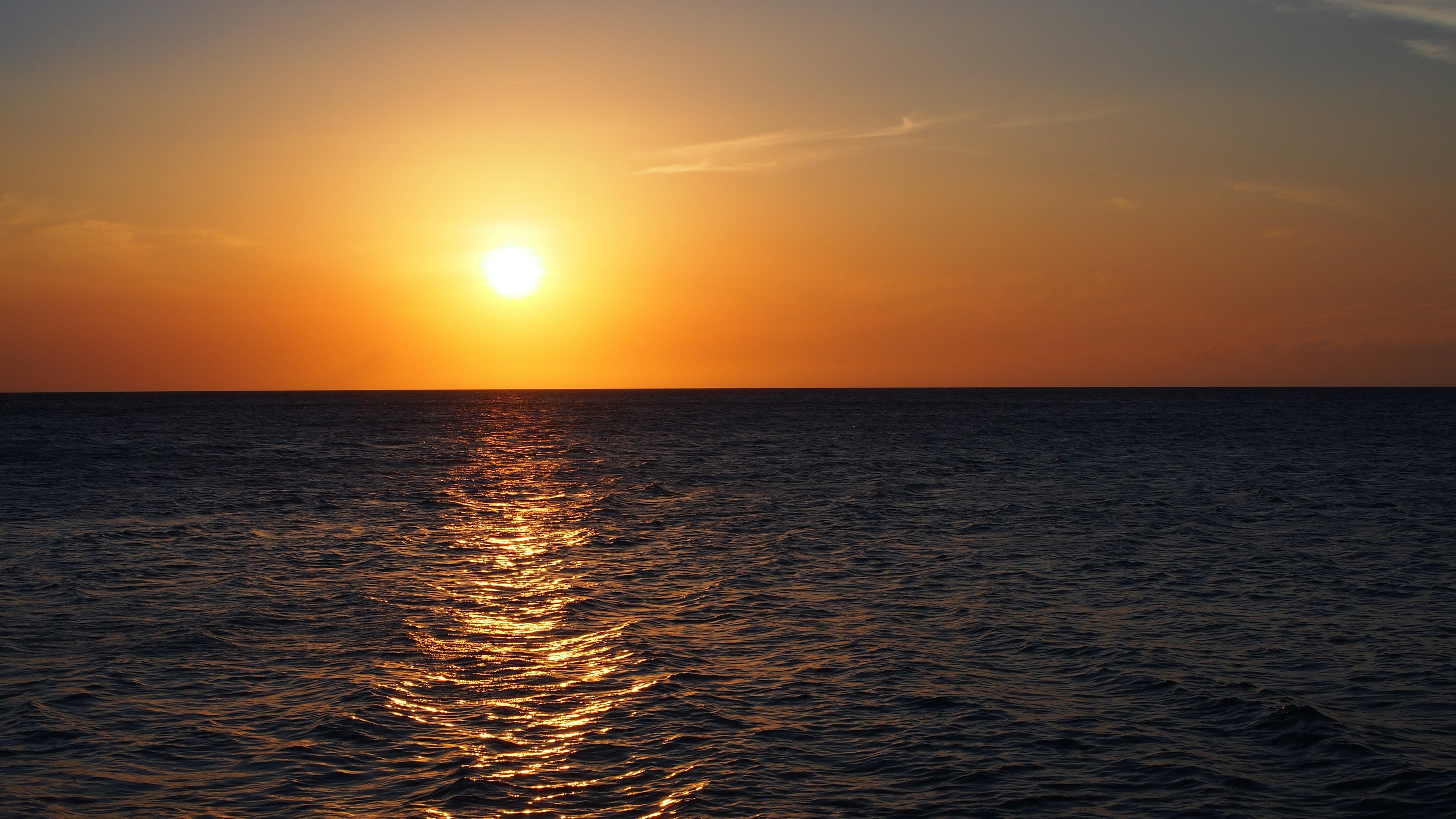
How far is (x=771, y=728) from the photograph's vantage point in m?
13.5

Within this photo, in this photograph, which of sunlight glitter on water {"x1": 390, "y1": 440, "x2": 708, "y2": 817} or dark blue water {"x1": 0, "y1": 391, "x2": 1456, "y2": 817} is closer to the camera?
sunlight glitter on water {"x1": 390, "y1": 440, "x2": 708, "y2": 817}

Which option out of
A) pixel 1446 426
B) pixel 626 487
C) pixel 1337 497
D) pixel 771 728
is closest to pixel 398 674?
pixel 771 728

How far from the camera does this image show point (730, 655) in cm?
1731

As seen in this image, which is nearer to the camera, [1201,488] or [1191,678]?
[1191,678]

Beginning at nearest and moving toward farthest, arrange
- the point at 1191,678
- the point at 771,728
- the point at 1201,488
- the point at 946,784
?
the point at 946,784 < the point at 771,728 < the point at 1191,678 < the point at 1201,488

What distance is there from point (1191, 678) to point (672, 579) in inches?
481

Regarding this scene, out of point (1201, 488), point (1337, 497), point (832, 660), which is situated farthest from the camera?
point (1201, 488)

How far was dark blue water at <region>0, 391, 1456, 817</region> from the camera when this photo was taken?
11.7m

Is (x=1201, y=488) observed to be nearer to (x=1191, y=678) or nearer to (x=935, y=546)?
(x=935, y=546)

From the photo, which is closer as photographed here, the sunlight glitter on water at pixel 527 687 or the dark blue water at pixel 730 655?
the sunlight glitter on water at pixel 527 687

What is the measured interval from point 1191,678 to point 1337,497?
31733 mm

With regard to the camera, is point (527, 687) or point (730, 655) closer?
point (527, 687)

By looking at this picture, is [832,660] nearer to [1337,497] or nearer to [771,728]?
[771,728]

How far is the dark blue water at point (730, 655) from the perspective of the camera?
38.3 feet
